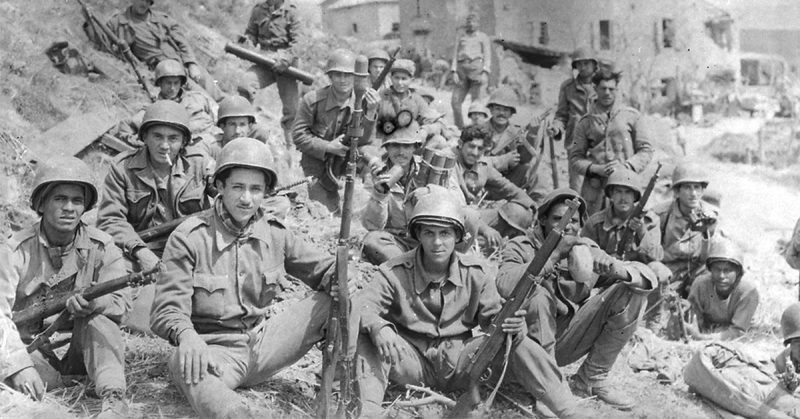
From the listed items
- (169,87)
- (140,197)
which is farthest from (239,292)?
(169,87)

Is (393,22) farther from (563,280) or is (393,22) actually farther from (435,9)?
(563,280)

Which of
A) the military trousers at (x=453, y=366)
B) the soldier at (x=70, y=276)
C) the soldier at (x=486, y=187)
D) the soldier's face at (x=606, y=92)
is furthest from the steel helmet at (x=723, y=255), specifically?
the soldier at (x=70, y=276)

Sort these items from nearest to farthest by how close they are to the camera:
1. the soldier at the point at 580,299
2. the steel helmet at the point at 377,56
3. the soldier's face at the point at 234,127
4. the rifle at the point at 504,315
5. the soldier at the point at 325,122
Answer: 1. the rifle at the point at 504,315
2. the soldier at the point at 580,299
3. the soldier's face at the point at 234,127
4. the soldier at the point at 325,122
5. the steel helmet at the point at 377,56

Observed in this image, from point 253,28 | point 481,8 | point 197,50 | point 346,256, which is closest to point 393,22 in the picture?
point 481,8

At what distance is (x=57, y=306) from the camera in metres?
5.70

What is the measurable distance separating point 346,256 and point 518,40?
18984mm

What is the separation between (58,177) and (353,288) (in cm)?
192

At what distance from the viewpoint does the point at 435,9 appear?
2248 centimetres

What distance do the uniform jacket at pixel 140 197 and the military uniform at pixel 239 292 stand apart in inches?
54.4

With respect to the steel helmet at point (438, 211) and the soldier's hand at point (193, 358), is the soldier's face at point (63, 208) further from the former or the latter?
the steel helmet at point (438, 211)

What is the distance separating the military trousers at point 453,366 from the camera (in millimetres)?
5848

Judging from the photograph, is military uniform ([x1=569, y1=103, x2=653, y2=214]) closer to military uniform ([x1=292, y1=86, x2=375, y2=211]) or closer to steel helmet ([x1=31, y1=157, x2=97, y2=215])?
military uniform ([x1=292, y1=86, x2=375, y2=211])

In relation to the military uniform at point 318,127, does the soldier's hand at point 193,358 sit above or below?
below

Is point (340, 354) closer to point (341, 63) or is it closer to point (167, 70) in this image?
point (341, 63)
